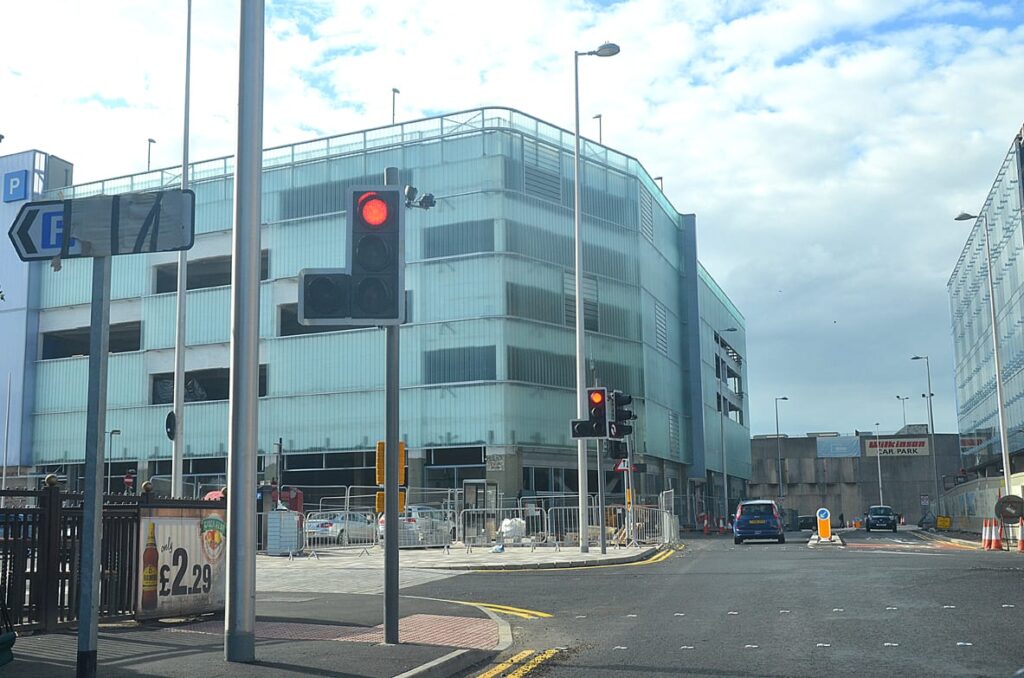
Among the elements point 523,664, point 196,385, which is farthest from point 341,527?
point 196,385

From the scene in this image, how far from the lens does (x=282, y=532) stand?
30.4 meters

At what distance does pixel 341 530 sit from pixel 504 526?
193 inches

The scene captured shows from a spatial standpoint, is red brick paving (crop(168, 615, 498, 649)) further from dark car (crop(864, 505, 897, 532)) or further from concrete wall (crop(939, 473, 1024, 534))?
dark car (crop(864, 505, 897, 532))

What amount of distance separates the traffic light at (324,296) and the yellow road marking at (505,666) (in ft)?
11.2

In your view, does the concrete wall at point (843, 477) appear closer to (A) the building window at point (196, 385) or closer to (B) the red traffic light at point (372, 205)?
(A) the building window at point (196, 385)

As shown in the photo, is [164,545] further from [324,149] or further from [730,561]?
[324,149]

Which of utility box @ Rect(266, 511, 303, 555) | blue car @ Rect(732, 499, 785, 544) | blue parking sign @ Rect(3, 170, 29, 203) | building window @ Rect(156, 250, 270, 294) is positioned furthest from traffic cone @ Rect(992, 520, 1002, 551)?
blue parking sign @ Rect(3, 170, 29, 203)

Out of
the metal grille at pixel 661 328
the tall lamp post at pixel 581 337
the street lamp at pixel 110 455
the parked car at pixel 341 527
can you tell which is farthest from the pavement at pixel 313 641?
the metal grille at pixel 661 328

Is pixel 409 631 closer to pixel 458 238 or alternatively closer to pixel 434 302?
pixel 434 302

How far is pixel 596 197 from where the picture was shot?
5347cm

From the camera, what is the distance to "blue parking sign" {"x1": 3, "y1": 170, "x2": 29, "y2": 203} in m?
56.7

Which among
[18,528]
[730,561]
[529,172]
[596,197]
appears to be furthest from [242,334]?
[596,197]

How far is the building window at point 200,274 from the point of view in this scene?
5512 cm

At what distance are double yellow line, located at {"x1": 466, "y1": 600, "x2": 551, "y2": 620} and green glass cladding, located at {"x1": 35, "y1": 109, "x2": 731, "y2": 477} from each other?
99.1 feet
